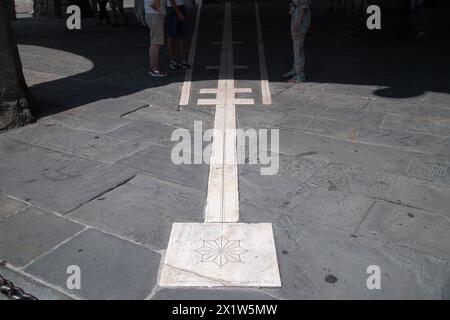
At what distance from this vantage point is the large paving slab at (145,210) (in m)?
3.45

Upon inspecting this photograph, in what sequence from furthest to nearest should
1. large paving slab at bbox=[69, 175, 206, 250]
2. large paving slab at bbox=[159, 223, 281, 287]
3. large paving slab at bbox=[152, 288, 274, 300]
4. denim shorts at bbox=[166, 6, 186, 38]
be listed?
denim shorts at bbox=[166, 6, 186, 38] < large paving slab at bbox=[69, 175, 206, 250] < large paving slab at bbox=[159, 223, 281, 287] < large paving slab at bbox=[152, 288, 274, 300]

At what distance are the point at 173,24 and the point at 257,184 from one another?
4.48 meters

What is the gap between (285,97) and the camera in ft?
22.1

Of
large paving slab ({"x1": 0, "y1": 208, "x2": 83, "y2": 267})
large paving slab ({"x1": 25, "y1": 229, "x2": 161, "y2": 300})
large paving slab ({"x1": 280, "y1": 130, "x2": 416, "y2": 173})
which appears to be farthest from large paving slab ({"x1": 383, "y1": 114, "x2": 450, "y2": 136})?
large paving slab ({"x1": 0, "y1": 208, "x2": 83, "y2": 267})

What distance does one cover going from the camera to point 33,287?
2889 millimetres

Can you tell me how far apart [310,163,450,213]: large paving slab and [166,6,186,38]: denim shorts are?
4396 mm

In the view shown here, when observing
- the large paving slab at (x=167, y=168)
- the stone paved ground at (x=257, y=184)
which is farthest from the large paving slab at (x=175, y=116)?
the large paving slab at (x=167, y=168)

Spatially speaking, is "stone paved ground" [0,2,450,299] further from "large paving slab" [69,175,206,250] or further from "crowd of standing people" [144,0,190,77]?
"crowd of standing people" [144,0,190,77]

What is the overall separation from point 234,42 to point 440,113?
6.22 m

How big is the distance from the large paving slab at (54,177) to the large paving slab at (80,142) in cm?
16

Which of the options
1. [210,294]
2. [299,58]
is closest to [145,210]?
[210,294]

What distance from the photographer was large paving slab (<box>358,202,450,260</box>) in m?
3.23

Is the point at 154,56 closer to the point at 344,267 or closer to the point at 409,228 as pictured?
the point at 409,228

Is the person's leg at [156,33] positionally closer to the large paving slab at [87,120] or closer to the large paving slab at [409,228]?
the large paving slab at [87,120]
